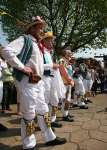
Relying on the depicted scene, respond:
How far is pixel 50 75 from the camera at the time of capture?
22.6 feet

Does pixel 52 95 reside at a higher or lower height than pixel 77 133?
higher

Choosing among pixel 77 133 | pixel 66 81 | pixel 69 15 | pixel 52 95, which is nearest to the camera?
pixel 77 133

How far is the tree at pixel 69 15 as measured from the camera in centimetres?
2523

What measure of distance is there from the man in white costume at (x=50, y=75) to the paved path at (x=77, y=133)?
1.71 ft

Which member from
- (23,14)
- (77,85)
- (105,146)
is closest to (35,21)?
(105,146)

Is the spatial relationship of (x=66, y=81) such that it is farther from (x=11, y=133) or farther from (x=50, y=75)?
(x=11, y=133)

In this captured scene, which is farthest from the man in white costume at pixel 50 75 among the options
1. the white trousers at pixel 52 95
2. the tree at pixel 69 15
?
the tree at pixel 69 15

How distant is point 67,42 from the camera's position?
25891mm

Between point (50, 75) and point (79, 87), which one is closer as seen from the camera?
point (50, 75)

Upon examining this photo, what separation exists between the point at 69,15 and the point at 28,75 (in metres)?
20.8

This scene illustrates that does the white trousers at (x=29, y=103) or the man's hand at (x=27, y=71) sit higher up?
the man's hand at (x=27, y=71)

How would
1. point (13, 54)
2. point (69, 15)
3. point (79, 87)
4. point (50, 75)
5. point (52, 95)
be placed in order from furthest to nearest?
point (69, 15) → point (79, 87) → point (52, 95) → point (50, 75) → point (13, 54)

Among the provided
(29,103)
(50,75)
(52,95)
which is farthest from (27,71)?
(52,95)

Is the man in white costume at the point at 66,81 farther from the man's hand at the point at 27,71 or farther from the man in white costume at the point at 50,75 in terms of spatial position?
the man's hand at the point at 27,71
